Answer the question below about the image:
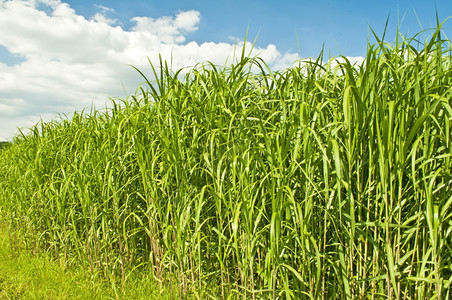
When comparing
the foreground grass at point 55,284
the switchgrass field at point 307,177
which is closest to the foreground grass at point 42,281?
the foreground grass at point 55,284

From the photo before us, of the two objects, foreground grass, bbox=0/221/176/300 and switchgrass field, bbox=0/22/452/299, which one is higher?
switchgrass field, bbox=0/22/452/299

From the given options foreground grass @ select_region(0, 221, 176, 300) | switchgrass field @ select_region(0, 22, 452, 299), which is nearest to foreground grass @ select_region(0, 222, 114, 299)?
foreground grass @ select_region(0, 221, 176, 300)

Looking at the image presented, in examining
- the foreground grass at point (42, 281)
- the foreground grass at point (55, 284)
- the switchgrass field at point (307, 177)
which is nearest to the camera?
the switchgrass field at point (307, 177)

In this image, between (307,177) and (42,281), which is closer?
(307,177)

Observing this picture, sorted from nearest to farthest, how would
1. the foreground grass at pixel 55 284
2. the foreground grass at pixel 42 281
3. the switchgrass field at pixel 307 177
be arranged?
the switchgrass field at pixel 307 177, the foreground grass at pixel 55 284, the foreground grass at pixel 42 281

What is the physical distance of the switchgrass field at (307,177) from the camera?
1.65 m

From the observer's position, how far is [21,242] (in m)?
4.28

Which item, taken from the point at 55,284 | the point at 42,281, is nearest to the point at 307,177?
the point at 55,284

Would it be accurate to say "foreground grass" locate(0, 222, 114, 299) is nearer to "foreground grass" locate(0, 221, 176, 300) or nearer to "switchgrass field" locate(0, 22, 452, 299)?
"foreground grass" locate(0, 221, 176, 300)

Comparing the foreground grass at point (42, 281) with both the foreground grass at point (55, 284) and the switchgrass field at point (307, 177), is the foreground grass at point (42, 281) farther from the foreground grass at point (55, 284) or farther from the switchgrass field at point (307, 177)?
the switchgrass field at point (307, 177)

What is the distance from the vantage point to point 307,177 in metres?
1.64

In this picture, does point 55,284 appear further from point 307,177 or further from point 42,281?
point 307,177

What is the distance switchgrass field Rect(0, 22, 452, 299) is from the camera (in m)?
1.65

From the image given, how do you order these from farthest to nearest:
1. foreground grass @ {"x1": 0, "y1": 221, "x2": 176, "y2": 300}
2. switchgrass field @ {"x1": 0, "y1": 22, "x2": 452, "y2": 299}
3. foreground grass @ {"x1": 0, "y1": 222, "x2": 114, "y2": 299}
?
foreground grass @ {"x1": 0, "y1": 222, "x2": 114, "y2": 299} < foreground grass @ {"x1": 0, "y1": 221, "x2": 176, "y2": 300} < switchgrass field @ {"x1": 0, "y1": 22, "x2": 452, "y2": 299}
